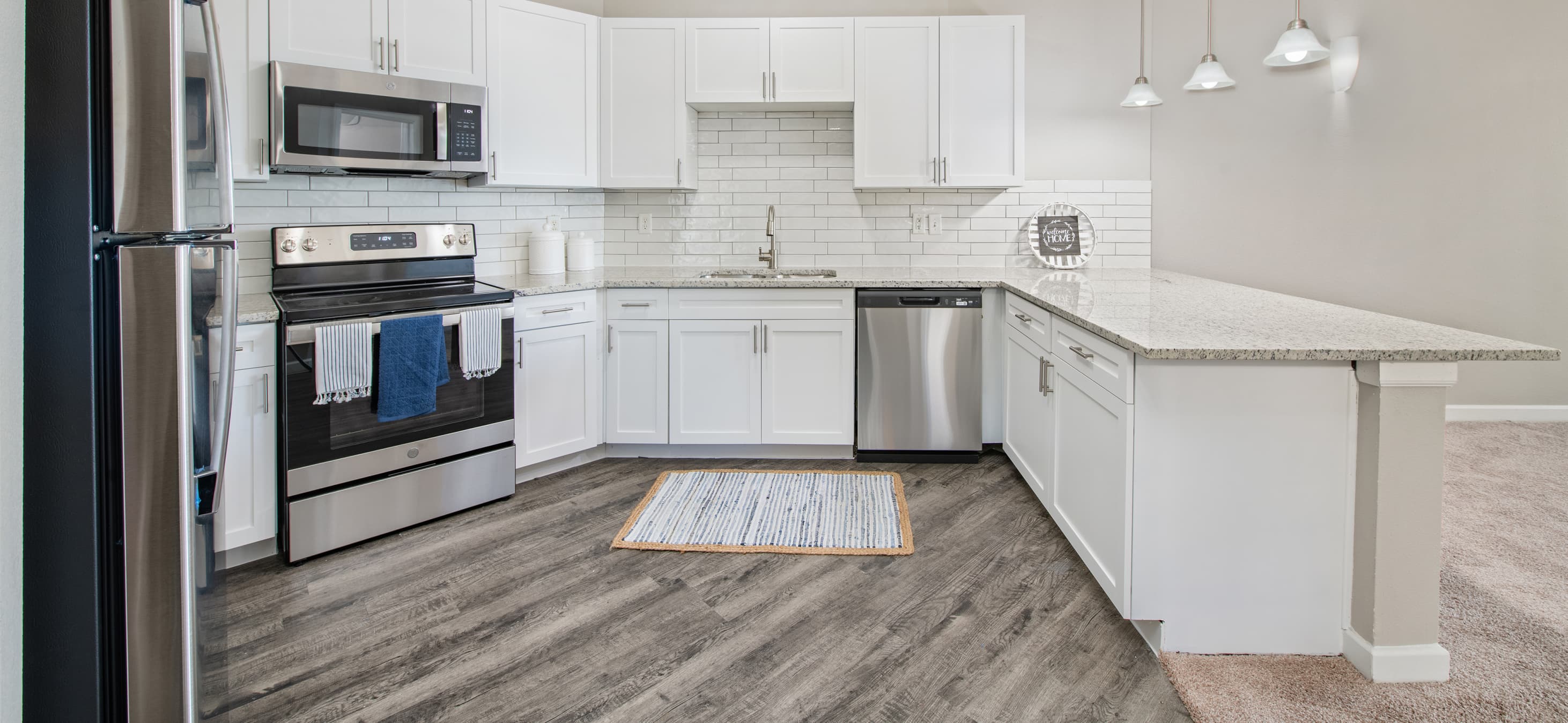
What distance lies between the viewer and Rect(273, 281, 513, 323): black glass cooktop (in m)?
2.67

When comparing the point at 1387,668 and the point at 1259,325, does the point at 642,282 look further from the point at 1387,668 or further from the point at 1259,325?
the point at 1387,668

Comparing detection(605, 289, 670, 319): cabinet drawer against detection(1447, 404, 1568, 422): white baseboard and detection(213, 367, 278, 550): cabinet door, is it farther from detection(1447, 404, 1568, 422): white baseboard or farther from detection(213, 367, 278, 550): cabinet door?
detection(1447, 404, 1568, 422): white baseboard

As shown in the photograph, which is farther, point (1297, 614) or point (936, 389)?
point (936, 389)

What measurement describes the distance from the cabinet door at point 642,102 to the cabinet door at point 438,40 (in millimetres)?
681

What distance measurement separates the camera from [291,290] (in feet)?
9.60

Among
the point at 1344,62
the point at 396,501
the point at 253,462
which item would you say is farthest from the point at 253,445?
the point at 1344,62

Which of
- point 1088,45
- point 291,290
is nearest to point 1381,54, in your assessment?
point 1088,45

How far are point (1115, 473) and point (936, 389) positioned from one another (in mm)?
1639

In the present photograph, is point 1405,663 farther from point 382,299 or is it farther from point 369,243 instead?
point 369,243

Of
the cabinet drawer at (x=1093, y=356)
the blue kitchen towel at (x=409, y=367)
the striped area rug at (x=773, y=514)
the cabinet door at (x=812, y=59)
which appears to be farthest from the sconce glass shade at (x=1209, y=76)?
the blue kitchen towel at (x=409, y=367)

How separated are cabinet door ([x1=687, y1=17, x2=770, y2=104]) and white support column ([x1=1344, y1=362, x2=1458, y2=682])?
9.48ft

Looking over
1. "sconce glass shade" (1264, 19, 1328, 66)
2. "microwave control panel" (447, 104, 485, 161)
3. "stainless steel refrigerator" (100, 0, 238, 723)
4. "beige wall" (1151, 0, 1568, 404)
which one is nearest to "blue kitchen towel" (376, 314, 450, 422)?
"microwave control panel" (447, 104, 485, 161)

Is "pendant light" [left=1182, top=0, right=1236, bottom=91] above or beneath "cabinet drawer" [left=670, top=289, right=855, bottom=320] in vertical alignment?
above

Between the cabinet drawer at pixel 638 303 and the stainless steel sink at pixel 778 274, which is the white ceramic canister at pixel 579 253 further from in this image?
the stainless steel sink at pixel 778 274
